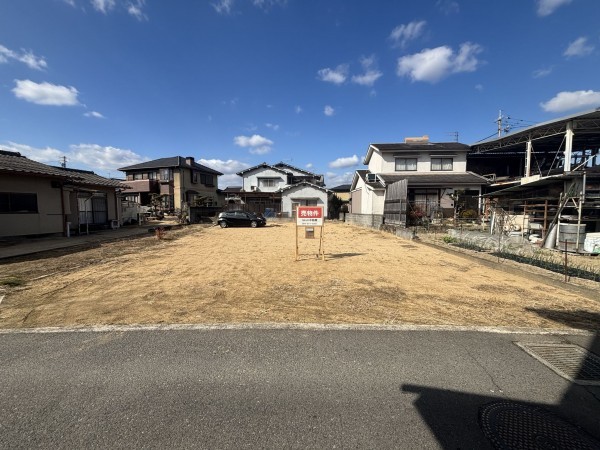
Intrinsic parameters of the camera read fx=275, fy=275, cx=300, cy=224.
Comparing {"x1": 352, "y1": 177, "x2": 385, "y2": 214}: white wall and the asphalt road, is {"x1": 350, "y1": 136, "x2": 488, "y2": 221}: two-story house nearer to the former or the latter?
{"x1": 352, "y1": 177, "x2": 385, "y2": 214}: white wall

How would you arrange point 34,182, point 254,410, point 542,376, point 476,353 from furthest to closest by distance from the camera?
1. point 34,182
2. point 476,353
3. point 542,376
4. point 254,410

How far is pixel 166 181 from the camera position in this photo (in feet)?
107

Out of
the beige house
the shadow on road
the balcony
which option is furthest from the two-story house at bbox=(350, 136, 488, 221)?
the balcony

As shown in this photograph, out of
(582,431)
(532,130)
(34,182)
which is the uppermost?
(532,130)

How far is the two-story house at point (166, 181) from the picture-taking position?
32.2 metres

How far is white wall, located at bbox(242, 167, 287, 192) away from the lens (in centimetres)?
3634

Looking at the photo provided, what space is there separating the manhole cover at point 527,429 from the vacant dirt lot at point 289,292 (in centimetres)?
175

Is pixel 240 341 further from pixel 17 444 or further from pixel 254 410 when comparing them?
pixel 17 444

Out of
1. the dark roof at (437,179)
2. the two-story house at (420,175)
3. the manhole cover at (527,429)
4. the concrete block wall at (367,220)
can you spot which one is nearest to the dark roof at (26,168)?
the manhole cover at (527,429)

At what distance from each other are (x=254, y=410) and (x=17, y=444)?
5.27ft

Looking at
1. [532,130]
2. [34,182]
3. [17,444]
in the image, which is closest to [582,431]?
[17,444]

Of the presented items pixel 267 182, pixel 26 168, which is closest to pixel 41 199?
pixel 26 168

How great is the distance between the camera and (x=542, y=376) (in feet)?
8.85

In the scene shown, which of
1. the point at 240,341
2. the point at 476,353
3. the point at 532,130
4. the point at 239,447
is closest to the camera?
the point at 239,447
